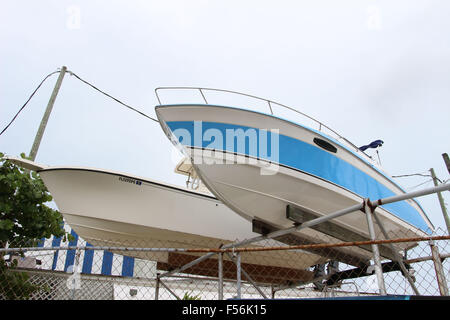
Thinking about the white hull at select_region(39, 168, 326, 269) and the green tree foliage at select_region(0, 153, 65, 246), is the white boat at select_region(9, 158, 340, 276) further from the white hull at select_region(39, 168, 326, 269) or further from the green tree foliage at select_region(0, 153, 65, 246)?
the green tree foliage at select_region(0, 153, 65, 246)

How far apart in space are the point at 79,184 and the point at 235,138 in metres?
2.39

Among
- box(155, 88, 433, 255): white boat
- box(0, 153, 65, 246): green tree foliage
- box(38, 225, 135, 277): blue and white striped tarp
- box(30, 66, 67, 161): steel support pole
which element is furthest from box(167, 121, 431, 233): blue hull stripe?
box(38, 225, 135, 277): blue and white striped tarp

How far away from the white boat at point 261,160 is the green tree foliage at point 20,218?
6.33ft

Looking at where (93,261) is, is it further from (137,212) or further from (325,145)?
(325,145)

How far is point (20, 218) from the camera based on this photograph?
160 inches

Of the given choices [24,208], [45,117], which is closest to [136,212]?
[24,208]

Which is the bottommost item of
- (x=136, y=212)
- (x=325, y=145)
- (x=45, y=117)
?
(x=136, y=212)

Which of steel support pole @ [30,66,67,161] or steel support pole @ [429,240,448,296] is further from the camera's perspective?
steel support pole @ [30,66,67,161]

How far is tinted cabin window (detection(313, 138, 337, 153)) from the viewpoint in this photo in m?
4.06

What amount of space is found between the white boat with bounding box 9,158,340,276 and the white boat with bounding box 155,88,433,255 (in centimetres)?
107

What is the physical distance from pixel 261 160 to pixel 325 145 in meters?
0.92

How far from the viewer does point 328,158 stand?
160 inches
